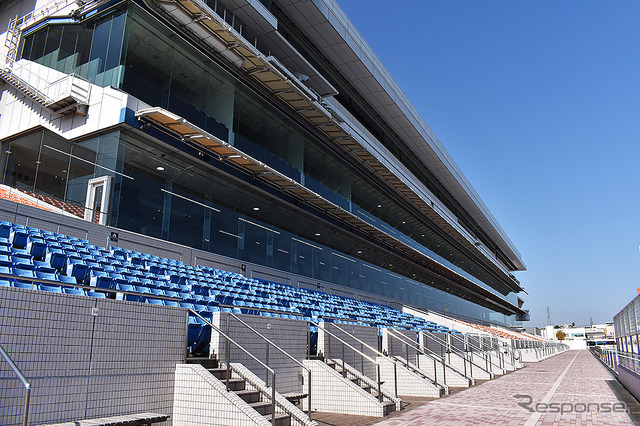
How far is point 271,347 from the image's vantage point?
9.53 metres

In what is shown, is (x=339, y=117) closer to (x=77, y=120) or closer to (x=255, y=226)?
(x=255, y=226)

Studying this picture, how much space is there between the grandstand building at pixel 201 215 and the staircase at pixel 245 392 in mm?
49

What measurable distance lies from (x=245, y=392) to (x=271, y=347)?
230 centimetres

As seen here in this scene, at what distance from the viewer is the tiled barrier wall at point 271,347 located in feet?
27.0

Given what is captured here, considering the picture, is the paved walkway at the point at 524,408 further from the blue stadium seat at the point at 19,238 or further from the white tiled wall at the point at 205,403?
the blue stadium seat at the point at 19,238

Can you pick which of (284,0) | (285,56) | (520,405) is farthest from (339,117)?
(520,405)

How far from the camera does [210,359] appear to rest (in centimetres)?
784

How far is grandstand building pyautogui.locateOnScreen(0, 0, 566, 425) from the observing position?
6.52 m

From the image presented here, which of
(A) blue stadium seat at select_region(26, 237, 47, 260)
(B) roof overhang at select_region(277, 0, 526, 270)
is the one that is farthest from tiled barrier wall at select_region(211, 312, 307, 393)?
(B) roof overhang at select_region(277, 0, 526, 270)

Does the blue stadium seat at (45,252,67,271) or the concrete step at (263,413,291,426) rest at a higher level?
the blue stadium seat at (45,252,67,271)

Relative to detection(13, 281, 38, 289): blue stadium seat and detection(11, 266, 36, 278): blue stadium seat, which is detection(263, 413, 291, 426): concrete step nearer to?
detection(13, 281, 38, 289): blue stadium seat

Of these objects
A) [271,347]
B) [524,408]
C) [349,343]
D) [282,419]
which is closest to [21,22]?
[271,347]

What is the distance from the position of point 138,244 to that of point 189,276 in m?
2.53

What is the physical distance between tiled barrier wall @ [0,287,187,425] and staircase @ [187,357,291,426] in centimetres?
60
